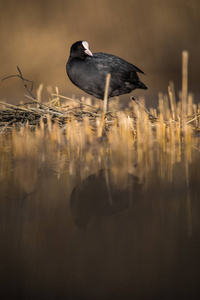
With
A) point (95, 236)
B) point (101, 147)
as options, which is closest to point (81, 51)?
point (101, 147)

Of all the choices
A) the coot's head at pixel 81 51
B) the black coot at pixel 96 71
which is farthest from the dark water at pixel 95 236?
the coot's head at pixel 81 51

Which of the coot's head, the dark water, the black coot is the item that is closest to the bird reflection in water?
the dark water

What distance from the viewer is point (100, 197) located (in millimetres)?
1025

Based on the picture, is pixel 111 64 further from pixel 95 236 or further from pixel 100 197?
pixel 95 236

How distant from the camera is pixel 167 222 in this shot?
32.4 inches

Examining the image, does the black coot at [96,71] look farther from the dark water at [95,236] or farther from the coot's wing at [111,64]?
the dark water at [95,236]

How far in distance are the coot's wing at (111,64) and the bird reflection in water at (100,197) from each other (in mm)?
1699

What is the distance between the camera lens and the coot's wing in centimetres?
282

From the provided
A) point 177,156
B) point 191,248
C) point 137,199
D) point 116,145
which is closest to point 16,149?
point 116,145

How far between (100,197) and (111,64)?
202cm

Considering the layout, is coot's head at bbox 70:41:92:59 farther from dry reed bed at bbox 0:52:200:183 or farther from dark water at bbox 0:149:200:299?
dark water at bbox 0:149:200:299

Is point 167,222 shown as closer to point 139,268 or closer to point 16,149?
point 139,268

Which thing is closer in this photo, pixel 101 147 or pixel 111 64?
pixel 101 147

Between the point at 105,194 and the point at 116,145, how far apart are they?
2.67ft
